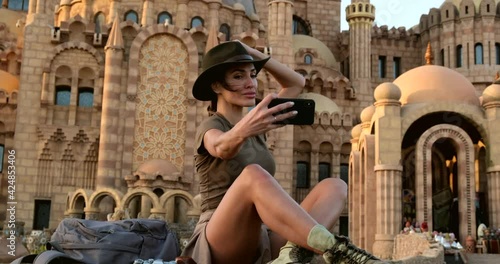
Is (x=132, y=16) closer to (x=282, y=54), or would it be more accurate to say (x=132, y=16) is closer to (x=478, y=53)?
(x=282, y=54)

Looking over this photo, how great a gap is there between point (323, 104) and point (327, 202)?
2866 centimetres

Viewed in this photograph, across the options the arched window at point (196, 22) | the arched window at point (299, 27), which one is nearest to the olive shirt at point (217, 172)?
the arched window at point (196, 22)

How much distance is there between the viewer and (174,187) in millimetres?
25453

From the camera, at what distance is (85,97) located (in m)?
28.3

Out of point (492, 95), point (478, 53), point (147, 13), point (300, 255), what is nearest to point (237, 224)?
point (300, 255)

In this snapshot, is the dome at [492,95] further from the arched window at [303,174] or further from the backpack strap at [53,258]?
the backpack strap at [53,258]

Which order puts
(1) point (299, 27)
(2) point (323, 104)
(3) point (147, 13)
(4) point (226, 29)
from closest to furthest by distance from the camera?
(3) point (147, 13)
(4) point (226, 29)
(2) point (323, 104)
(1) point (299, 27)

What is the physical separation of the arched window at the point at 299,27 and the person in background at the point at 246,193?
36.1m

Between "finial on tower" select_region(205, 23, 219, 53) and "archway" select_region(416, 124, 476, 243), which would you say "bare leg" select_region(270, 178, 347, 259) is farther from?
"finial on tower" select_region(205, 23, 219, 53)

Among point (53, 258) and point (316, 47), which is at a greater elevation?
point (316, 47)

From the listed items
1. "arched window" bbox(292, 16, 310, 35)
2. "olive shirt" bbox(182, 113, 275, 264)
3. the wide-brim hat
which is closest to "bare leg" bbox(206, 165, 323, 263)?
"olive shirt" bbox(182, 113, 275, 264)

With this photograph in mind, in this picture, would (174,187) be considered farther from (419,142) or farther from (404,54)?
(404,54)

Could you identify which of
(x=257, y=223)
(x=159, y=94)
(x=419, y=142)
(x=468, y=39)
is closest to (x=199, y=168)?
(x=257, y=223)

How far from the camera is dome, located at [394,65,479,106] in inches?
727
